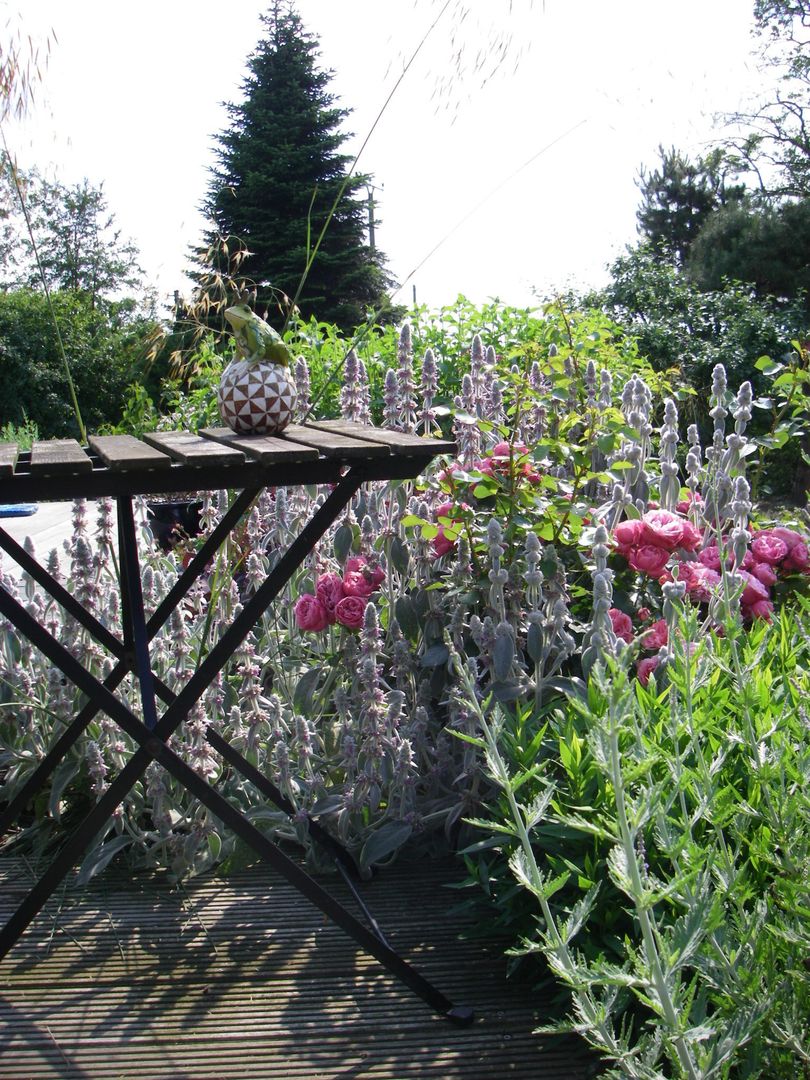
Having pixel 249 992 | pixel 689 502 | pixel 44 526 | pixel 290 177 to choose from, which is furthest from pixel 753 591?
pixel 290 177

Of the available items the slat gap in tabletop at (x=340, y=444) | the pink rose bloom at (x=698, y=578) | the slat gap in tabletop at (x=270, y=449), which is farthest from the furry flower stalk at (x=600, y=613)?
the slat gap in tabletop at (x=270, y=449)

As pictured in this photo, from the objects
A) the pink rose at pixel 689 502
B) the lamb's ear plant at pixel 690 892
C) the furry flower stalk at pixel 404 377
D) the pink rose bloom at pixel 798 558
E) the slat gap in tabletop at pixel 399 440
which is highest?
the furry flower stalk at pixel 404 377

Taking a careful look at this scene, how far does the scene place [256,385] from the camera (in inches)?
79.2

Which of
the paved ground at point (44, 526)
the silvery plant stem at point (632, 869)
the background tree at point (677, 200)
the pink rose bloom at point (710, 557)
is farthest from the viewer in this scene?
the background tree at point (677, 200)

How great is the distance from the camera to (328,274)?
71.7ft

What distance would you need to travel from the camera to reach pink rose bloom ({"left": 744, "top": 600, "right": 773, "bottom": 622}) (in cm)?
254

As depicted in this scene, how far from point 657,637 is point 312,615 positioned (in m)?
0.86

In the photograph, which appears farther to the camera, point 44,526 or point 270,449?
point 44,526

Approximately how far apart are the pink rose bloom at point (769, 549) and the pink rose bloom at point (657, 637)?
51 centimetres

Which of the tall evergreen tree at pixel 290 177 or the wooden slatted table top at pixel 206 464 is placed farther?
the tall evergreen tree at pixel 290 177

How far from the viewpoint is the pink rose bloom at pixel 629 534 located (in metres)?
2.50

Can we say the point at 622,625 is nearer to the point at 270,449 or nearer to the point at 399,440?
the point at 399,440

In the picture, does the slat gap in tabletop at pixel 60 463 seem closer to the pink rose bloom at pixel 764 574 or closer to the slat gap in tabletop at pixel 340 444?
the slat gap in tabletop at pixel 340 444

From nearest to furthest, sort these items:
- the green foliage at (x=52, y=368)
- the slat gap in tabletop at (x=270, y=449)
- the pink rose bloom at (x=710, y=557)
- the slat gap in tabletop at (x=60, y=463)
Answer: the slat gap in tabletop at (x=60, y=463) < the slat gap in tabletop at (x=270, y=449) < the pink rose bloom at (x=710, y=557) < the green foliage at (x=52, y=368)
